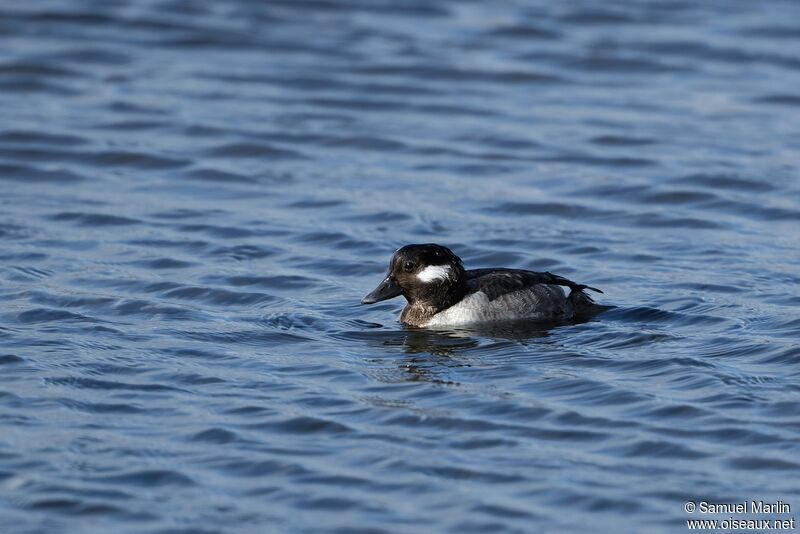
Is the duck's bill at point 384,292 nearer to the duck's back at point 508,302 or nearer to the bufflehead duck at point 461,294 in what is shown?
the bufflehead duck at point 461,294

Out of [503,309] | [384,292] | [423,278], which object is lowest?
[503,309]

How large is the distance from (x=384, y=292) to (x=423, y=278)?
313 millimetres

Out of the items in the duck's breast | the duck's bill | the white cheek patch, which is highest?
the white cheek patch

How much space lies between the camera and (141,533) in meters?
7.00

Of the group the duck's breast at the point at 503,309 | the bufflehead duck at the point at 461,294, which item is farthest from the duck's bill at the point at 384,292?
the duck's breast at the point at 503,309

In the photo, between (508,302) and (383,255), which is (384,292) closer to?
(508,302)

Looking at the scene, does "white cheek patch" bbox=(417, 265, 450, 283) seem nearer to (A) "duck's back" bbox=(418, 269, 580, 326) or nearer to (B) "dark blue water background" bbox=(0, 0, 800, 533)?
(A) "duck's back" bbox=(418, 269, 580, 326)

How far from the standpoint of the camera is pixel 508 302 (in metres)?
11.0

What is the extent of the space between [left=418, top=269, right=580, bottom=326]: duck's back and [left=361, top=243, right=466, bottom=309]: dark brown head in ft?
0.32

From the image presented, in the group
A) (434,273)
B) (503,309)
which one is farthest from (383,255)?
(503,309)

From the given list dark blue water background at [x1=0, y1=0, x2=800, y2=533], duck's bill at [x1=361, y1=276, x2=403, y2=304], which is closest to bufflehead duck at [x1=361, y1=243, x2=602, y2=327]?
duck's bill at [x1=361, y1=276, x2=403, y2=304]

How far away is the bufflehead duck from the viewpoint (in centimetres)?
1095

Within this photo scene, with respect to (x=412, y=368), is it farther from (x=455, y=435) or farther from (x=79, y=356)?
(x=79, y=356)

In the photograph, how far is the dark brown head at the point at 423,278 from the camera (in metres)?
10.9
